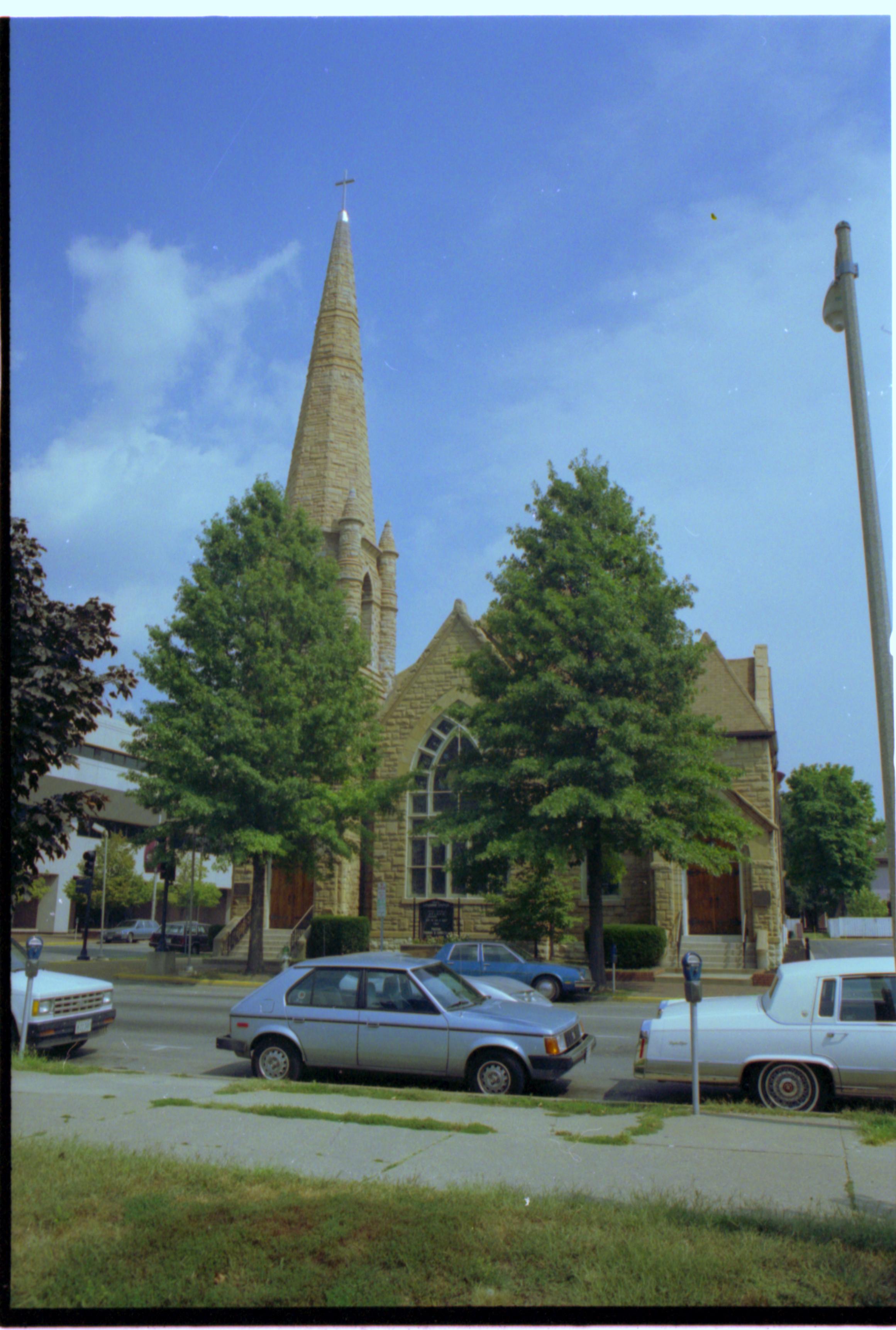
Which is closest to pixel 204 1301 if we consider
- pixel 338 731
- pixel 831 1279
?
pixel 831 1279

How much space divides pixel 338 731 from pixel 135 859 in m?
40.8

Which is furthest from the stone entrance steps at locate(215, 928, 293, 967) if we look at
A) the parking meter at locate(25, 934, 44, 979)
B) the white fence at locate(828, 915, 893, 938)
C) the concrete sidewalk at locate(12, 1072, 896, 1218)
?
the concrete sidewalk at locate(12, 1072, 896, 1218)

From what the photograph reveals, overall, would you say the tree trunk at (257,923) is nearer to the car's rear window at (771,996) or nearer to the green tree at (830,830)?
the car's rear window at (771,996)

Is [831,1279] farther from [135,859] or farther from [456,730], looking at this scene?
[135,859]

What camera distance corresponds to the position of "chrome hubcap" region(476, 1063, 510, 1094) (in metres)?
9.65

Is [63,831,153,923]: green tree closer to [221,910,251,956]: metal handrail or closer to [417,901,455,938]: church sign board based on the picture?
[221,910,251,956]: metal handrail

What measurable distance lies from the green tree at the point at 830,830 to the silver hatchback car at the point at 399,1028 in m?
46.7

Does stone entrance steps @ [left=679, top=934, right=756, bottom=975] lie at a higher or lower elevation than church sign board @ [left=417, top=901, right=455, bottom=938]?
lower

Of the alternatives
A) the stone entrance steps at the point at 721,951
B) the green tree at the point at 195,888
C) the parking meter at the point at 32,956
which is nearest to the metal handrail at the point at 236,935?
the green tree at the point at 195,888

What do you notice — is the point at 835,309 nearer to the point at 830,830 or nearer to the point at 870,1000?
the point at 870,1000

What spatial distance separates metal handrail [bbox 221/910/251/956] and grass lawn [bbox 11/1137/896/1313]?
1010 inches

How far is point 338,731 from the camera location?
83.4ft

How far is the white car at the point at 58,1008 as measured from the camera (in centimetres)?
1159

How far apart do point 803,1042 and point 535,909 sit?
52.1 ft
